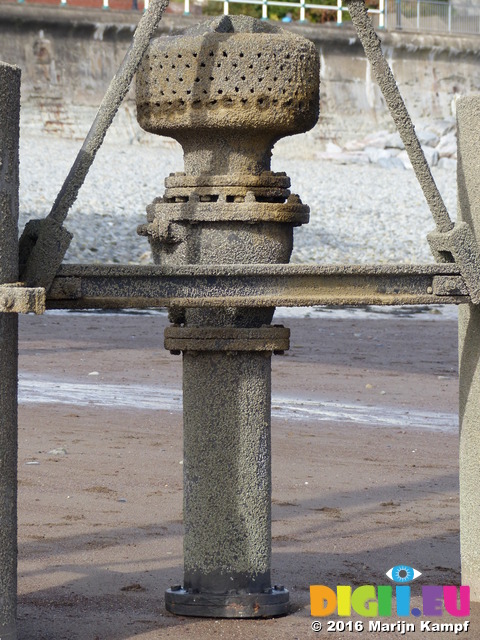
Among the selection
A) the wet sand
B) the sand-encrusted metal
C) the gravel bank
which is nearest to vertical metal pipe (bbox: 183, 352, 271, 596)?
the sand-encrusted metal

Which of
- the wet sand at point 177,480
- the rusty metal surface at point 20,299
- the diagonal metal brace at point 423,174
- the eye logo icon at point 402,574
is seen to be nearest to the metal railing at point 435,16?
the wet sand at point 177,480

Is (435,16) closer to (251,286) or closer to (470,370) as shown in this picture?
(470,370)

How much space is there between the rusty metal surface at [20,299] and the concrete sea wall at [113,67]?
100ft

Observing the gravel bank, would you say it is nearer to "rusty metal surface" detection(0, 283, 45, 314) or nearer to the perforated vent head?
the perforated vent head

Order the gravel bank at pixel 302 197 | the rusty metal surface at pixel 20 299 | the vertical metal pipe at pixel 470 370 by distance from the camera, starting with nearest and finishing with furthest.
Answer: the rusty metal surface at pixel 20 299, the vertical metal pipe at pixel 470 370, the gravel bank at pixel 302 197

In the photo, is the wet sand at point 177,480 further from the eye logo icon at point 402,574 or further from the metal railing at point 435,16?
the metal railing at point 435,16

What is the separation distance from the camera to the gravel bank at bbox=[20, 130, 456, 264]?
2294 cm

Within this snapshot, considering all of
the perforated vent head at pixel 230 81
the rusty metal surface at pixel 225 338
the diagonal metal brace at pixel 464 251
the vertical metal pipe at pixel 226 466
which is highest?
Answer: the perforated vent head at pixel 230 81

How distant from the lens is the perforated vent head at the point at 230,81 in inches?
196

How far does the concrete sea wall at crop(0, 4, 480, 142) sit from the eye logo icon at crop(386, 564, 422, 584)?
29025 millimetres

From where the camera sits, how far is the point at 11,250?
4316 mm

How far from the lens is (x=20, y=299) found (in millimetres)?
4074

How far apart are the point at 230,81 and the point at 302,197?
22.7m

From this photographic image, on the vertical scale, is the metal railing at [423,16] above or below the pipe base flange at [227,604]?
above
